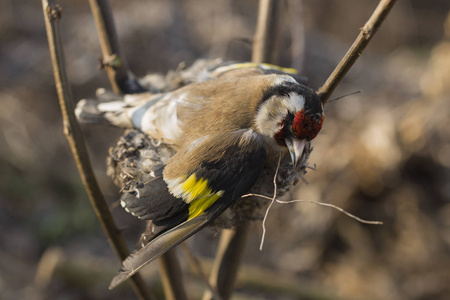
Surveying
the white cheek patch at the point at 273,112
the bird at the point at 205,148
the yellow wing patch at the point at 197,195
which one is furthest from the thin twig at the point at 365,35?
the yellow wing patch at the point at 197,195

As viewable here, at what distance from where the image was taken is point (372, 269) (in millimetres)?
5898

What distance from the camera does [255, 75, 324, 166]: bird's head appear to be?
2.22 meters

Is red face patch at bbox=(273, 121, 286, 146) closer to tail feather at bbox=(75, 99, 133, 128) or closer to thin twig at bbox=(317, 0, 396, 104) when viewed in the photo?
thin twig at bbox=(317, 0, 396, 104)

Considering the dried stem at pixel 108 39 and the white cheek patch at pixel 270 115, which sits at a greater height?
the dried stem at pixel 108 39

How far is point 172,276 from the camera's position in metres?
2.66

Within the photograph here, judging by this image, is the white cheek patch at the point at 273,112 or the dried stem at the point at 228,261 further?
the dried stem at the point at 228,261

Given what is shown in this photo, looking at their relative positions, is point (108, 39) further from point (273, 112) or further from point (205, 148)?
point (273, 112)

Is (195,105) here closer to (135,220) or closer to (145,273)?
(145,273)

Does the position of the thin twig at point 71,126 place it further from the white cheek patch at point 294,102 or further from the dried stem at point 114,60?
→ the white cheek patch at point 294,102

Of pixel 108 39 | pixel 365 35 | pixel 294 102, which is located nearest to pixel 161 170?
pixel 294 102

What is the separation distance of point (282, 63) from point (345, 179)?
99.3 inches

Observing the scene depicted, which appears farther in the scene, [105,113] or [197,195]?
[105,113]

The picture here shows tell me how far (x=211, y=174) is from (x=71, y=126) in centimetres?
70

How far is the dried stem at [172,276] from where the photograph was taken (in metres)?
2.61
